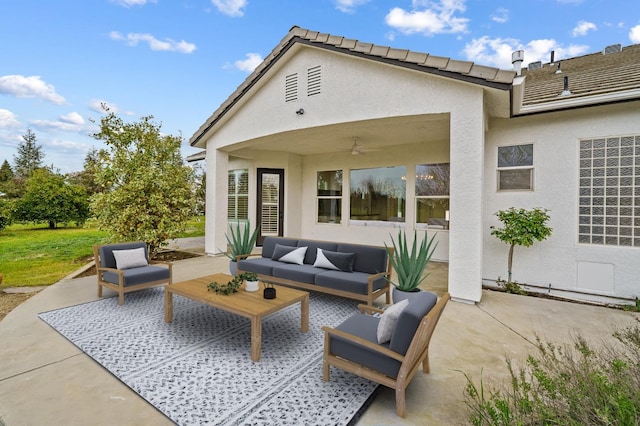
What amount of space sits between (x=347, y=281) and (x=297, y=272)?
103 centimetres

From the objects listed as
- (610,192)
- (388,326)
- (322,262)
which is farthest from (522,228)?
(388,326)

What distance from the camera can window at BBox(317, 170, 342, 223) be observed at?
34.7ft

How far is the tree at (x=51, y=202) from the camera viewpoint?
14016 millimetres

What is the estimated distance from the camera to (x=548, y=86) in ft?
22.1

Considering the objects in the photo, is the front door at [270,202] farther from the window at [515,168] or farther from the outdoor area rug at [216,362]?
the window at [515,168]

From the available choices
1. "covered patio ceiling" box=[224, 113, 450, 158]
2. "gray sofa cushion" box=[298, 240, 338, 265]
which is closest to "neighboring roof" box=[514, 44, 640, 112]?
"covered patio ceiling" box=[224, 113, 450, 158]

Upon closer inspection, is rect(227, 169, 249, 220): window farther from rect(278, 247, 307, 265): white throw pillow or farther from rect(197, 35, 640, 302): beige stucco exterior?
rect(278, 247, 307, 265): white throw pillow

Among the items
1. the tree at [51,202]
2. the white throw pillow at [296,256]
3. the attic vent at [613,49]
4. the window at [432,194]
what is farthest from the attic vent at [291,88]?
the tree at [51,202]

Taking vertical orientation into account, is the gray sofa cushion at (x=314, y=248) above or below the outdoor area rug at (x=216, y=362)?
above

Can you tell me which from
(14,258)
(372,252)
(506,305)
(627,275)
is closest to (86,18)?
(14,258)

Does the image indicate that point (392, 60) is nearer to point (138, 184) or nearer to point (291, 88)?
point (291, 88)

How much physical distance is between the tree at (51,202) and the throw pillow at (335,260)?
13347 millimetres

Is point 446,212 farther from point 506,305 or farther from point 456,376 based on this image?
point 456,376

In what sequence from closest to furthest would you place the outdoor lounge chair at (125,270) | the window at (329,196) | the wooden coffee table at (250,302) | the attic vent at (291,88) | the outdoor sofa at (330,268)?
1. the wooden coffee table at (250,302)
2. the outdoor sofa at (330,268)
3. the outdoor lounge chair at (125,270)
4. the attic vent at (291,88)
5. the window at (329,196)
